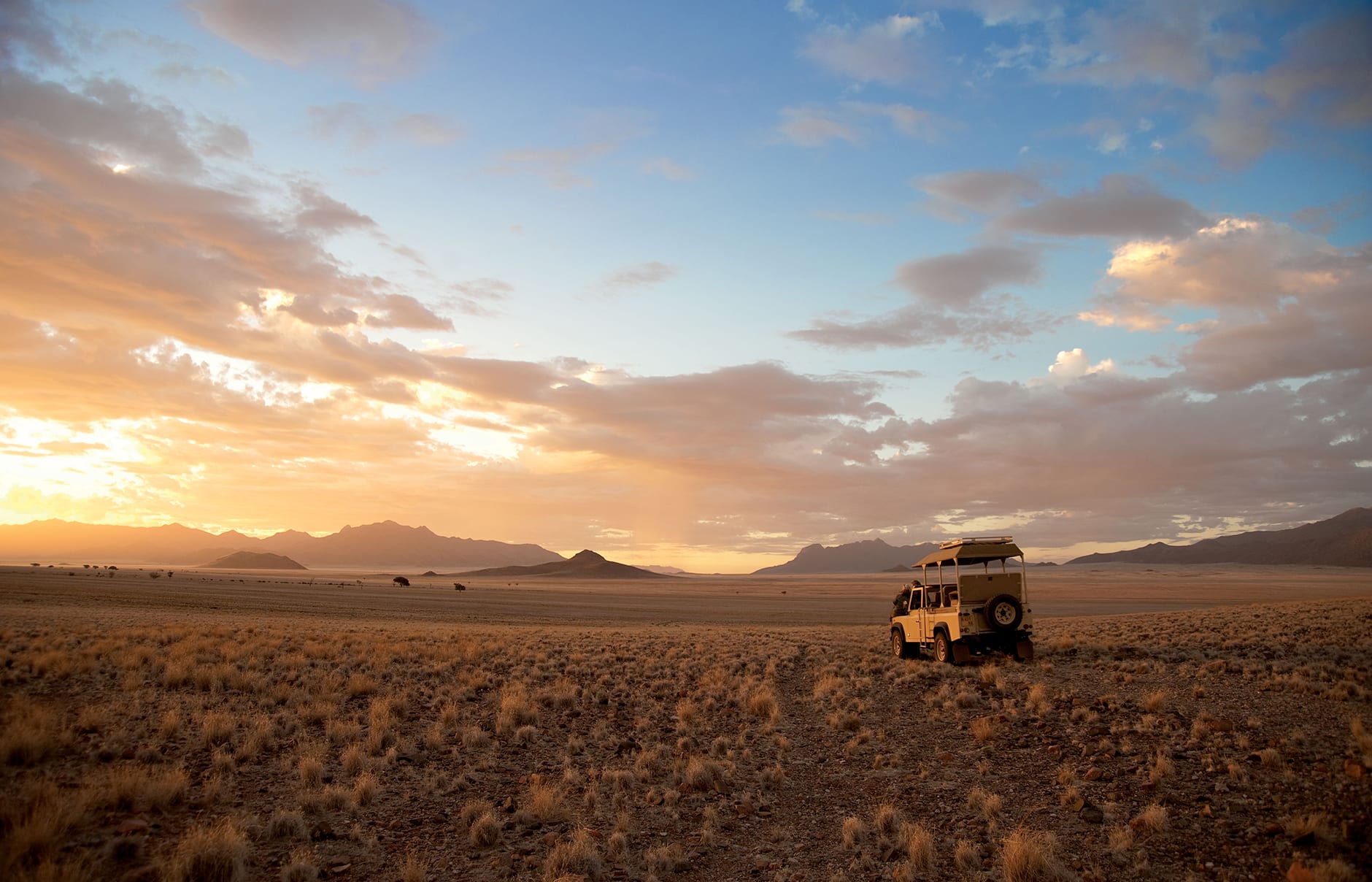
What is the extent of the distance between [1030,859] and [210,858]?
29.2 feet

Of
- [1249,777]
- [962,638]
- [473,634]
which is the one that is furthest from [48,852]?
[473,634]

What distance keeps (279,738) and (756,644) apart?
17.9 meters

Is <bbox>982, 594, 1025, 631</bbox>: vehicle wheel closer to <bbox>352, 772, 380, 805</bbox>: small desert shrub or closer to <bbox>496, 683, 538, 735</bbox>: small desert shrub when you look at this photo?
<bbox>496, 683, 538, 735</bbox>: small desert shrub

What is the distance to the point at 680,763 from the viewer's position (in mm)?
12141

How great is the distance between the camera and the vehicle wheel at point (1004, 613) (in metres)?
19.4

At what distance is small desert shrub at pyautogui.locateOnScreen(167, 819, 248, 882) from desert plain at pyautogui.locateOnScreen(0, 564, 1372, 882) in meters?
0.04

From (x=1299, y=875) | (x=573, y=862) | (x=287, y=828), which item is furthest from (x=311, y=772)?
(x=1299, y=875)

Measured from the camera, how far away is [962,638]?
19.5 m

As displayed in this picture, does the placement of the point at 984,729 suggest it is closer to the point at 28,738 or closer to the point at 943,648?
the point at 943,648

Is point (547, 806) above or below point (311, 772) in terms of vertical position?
below

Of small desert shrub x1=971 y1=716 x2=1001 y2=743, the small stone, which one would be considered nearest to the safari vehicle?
small desert shrub x1=971 y1=716 x2=1001 y2=743

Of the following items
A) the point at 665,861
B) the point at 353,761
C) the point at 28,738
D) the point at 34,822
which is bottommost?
the point at 665,861

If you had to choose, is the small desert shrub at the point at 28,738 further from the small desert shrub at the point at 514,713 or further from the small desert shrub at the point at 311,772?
the small desert shrub at the point at 514,713

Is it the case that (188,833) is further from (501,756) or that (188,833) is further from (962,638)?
(962,638)
